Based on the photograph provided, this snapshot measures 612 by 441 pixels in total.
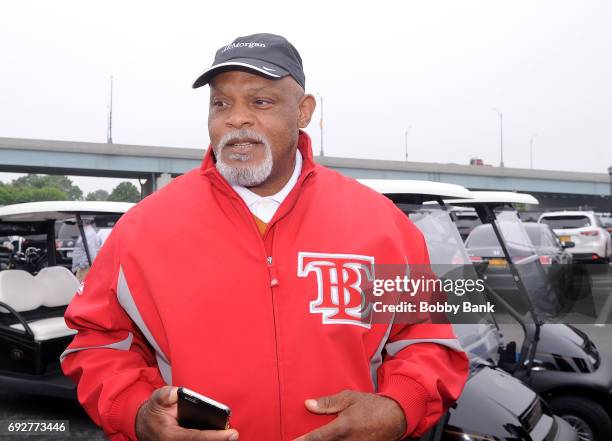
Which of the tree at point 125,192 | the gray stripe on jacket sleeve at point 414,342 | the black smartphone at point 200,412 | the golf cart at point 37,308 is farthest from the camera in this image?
the tree at point 125,192

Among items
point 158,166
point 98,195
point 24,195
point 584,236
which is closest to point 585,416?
point 584,236

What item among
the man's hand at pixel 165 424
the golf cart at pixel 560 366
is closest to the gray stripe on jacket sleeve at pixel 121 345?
the man's hand at pixel 165 424

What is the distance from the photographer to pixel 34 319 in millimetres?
6621

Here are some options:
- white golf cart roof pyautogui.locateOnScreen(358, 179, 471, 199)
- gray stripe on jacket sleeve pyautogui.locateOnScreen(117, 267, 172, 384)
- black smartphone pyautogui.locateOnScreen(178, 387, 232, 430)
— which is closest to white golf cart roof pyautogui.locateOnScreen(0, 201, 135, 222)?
white golf cart roof pyautogui.locateOnScreen(358, 179, 471, 199)

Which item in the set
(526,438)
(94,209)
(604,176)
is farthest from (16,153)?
(604,176)

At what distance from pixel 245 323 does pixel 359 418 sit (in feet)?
1.38

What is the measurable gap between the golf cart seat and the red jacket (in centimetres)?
433

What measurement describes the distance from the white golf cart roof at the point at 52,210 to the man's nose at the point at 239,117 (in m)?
4.55

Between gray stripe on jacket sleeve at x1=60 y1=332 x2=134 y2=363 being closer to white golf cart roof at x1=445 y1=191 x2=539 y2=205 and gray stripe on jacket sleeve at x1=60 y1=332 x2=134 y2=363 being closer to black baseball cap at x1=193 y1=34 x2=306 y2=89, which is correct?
black baseball cap at x1=193 y1=34 x2=306 y2=89

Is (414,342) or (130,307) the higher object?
(130,307)

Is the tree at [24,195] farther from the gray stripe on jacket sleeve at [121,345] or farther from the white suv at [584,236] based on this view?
the gray stripe on jacket sleeve at [121,345]

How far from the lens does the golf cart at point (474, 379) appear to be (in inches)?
104

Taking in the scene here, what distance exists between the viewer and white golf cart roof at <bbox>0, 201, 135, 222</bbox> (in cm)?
598

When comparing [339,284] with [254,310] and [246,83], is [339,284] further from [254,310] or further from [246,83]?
[246,83]
